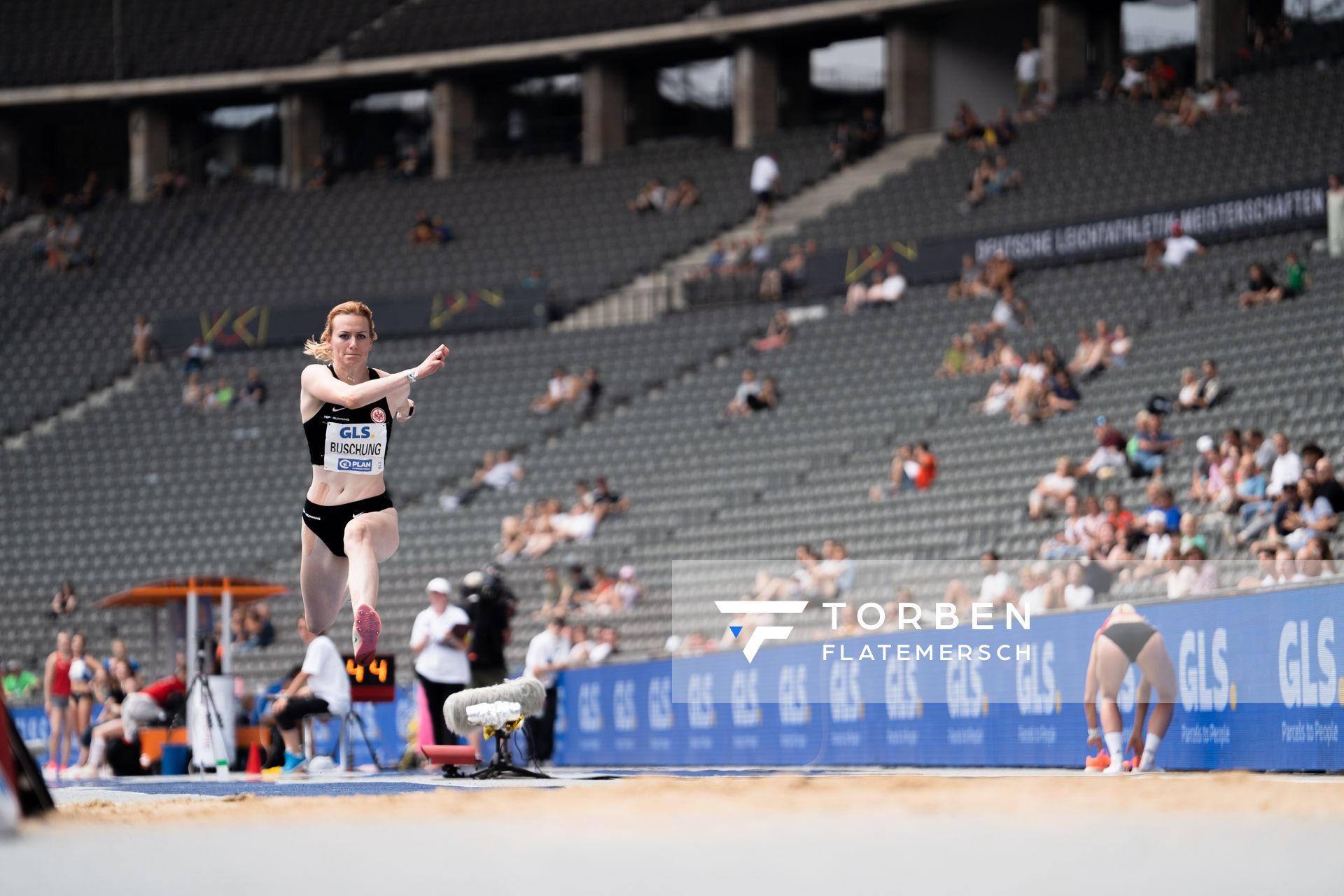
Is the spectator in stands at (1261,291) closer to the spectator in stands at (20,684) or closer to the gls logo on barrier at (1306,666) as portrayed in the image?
the gls logo on barrier at (1306,666)

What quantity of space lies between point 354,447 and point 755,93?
1166 inches

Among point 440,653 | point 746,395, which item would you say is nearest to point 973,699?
point 440,653

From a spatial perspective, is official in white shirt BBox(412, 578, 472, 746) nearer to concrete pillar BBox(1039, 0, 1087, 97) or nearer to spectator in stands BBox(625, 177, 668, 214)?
spectator in stands BBox(625, 177, 668, 214)

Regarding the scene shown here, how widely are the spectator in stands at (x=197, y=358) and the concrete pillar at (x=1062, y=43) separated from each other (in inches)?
636

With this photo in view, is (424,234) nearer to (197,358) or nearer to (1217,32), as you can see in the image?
(197,358)

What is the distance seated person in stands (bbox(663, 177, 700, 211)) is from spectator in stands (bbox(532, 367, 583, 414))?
6.64m

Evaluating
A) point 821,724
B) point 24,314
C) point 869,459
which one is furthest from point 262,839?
point 24,314

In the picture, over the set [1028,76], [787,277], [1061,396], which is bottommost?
[1061,396]

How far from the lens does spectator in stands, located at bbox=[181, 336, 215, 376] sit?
113 feet

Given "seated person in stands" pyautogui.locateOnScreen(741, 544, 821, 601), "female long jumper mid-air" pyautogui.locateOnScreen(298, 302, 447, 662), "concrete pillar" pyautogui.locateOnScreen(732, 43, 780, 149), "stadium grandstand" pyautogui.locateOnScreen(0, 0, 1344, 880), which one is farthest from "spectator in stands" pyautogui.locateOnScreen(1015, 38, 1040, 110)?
"female long jumper mid-air" pyautogui.locateOnScreen(298, 302, 447, 662)

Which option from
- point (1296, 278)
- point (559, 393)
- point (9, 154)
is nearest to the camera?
point (1296, 278)

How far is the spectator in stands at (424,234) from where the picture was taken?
37.2 meters

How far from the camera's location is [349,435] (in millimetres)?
9305

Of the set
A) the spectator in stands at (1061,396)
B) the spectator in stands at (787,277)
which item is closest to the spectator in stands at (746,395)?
the spectator in stands at (787,277)
